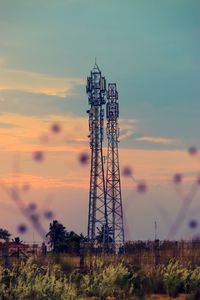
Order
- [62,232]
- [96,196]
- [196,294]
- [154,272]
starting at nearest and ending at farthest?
1. [196,294]
2. [154,272]
3. [96,196]
4. [62,232]

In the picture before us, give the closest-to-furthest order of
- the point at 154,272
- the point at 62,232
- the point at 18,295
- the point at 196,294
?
the point at 18,295, the point at 196,294, the point at 154,272, the point at 62,232

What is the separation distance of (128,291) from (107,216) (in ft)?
99.9

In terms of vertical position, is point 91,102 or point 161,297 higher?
point 91,102

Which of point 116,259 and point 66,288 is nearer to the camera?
point 66,288

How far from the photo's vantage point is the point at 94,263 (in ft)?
84.3

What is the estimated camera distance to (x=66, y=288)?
55.1 feet

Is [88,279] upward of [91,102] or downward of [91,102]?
downward

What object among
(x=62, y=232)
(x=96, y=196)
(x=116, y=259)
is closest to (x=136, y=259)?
(x=116, y=259)

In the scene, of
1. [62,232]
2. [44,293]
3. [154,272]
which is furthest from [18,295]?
[62,232]

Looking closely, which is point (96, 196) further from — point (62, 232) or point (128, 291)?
point (128, 291)

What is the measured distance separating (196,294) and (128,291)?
2.10 meters

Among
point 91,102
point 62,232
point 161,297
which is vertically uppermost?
point 91,102

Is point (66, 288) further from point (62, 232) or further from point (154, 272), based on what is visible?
point (62, 232)

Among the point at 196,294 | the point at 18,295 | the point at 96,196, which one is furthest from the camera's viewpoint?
the point at 96,196
